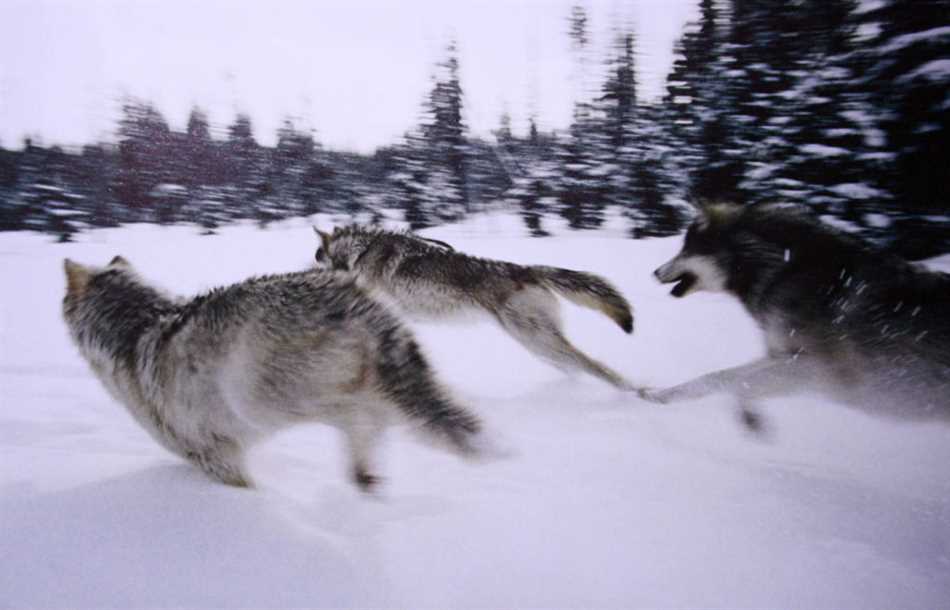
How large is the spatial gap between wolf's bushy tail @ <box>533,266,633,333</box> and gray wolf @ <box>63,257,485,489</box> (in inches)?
45.4

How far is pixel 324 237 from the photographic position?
2.35 meters

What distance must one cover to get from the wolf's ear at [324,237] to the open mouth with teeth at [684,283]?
1879 millimetres

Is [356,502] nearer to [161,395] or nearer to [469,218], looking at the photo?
[161,395]

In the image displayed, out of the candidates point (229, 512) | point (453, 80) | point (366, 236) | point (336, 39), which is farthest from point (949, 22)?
point (229, 512)

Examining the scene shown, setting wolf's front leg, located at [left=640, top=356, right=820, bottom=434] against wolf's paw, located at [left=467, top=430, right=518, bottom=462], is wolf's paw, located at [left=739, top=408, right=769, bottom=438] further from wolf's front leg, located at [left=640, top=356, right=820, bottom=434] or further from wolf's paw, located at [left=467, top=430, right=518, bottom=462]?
wolf's paw, located at [left=467, top=430, right=518, bottom=462]

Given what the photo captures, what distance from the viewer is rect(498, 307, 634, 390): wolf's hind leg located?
2.21m

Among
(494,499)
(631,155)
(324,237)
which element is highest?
(631,155)

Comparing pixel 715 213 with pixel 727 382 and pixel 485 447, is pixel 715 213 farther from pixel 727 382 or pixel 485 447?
pixel 485 447

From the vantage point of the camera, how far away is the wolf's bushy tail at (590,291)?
220cm

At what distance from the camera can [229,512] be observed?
1.27 m

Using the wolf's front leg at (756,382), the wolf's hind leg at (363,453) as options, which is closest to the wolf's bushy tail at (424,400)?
the wolf's hind leg at (363,453)

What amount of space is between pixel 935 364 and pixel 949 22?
1239 millimetres

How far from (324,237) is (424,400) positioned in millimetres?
1443

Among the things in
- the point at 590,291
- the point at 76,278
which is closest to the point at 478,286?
the point at 590,291
